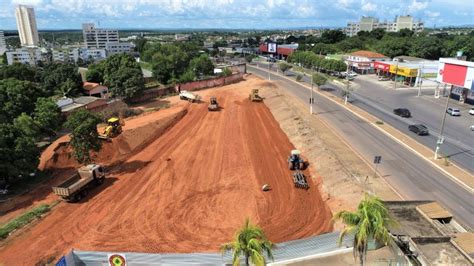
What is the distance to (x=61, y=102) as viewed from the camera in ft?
201

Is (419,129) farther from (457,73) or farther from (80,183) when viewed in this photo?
(80,183)

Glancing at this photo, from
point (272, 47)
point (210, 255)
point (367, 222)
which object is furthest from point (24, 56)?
point (367, 222)

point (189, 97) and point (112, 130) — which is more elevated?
point (189, 97)

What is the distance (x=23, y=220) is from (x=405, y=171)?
117 ft

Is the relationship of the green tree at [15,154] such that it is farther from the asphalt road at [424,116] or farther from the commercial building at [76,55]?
the commercial building at [76,55]

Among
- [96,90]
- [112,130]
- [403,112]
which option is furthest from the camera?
[96,90]

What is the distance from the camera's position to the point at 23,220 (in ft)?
95.0

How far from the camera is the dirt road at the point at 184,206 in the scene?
25.9 meters

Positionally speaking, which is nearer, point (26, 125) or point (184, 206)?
point (184, 206)

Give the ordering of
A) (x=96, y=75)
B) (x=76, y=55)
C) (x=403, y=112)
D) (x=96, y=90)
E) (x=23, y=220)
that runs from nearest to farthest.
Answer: (x=23, y=220), (x=403, y=112), (x=96, y=90), (x=96, y=75), (x=76, y=55)

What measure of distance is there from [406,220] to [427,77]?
7003 cm

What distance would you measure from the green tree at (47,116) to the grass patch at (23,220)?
22.8m

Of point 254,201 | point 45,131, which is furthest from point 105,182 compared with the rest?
point 45,131

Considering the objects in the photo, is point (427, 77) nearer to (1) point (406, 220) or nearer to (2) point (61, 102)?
(1) point (406, 220)
